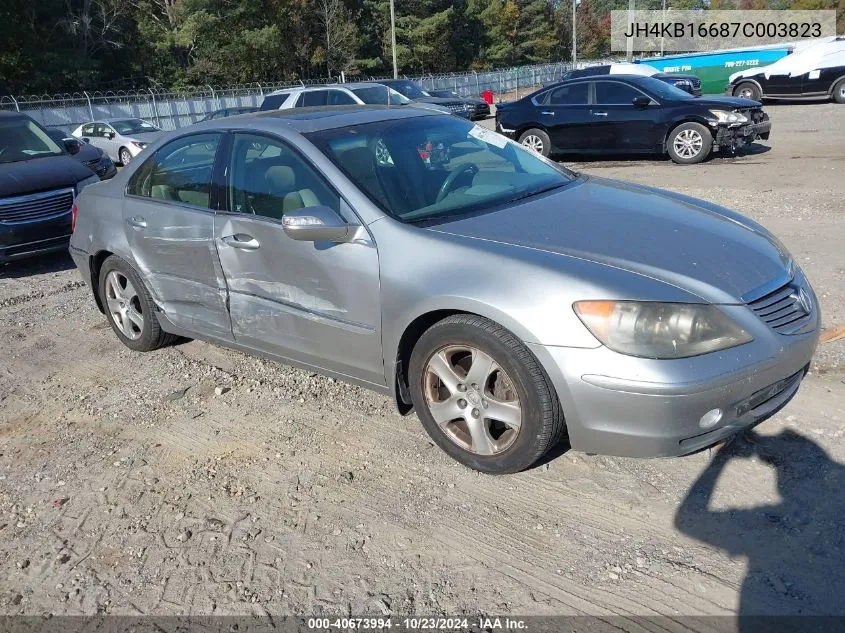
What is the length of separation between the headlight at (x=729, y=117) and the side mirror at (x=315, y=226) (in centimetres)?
1027

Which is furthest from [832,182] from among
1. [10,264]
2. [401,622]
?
[10,264]

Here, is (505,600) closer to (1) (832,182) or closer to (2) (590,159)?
(1) (832,182)

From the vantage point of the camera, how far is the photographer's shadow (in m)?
2.48

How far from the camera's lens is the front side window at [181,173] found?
4289 millimetres

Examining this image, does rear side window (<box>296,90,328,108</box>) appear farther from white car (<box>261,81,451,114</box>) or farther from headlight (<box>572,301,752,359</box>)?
headlight (<box>572,301,752,359</box>)

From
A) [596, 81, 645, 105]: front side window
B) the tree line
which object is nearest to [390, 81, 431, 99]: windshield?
[596, 81, 645, 105]: front side window

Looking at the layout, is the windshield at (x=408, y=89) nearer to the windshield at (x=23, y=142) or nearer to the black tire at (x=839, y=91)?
the black tire at (x=839, y=91)

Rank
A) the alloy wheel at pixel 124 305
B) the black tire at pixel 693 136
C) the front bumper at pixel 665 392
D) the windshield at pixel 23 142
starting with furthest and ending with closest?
1. the black tire at pixel 693 136
2. the windshield at pixel 23 142
3. the alloy wheel at pixel 124 305
4. the front bumper at pixel 665 392

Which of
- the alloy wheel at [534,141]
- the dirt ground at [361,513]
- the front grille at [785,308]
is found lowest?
the dirt ground at [361,513]

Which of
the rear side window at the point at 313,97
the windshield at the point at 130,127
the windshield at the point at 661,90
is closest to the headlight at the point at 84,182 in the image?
the windshield at the point at 661,90

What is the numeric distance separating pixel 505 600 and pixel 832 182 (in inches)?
358

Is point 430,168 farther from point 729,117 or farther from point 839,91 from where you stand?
point 839,91

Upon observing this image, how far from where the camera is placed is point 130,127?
1995 centimetres

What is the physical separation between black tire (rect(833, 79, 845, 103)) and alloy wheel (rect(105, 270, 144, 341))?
21.1m
